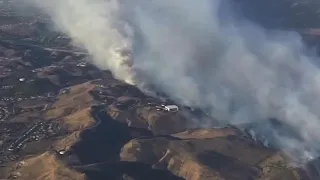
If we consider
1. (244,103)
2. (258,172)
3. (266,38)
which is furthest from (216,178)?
(266,38)

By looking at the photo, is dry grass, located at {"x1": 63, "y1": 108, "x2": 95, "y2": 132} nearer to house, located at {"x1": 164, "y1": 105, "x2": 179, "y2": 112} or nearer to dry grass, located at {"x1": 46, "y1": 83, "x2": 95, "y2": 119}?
dry grass, located at {"x1": 46, "y1": 83, "x2": 95, "y2": 119}

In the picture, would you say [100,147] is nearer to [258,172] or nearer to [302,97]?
[258,172]

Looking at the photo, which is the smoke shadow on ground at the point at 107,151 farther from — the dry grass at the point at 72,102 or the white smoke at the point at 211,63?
the white smoke at the point at 211,63

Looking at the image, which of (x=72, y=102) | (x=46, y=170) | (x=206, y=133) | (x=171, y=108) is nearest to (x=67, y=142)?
(x=46, y=170)

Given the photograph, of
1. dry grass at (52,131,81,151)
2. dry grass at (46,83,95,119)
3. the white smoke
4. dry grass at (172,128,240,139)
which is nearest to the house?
the white smoke

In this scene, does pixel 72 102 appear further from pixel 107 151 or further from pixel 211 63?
pixel 211 63

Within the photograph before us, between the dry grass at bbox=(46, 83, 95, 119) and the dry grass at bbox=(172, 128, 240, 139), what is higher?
the dry grass at bbox=(46, 83, 95, 119)

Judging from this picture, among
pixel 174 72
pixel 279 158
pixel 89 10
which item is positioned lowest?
pixel 279 158
